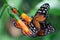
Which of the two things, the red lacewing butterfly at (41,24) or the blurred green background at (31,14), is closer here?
the red lacewing butterfly at (41,24)

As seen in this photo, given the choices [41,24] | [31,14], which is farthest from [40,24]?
[31,14]

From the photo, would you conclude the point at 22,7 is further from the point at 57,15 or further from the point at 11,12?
→ the point at 11,12

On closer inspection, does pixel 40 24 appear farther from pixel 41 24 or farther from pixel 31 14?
pixel 31 14

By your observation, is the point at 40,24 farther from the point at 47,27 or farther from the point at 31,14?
the point at 31,14

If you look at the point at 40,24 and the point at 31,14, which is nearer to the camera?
the point at 40,24

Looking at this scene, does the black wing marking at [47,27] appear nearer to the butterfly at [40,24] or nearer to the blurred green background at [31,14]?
the butterfly at [40,24]

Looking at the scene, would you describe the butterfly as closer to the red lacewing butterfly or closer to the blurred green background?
the red lacewing butterfly

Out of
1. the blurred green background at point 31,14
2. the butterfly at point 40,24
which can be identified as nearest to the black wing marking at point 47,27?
the butterfly at point 40,24

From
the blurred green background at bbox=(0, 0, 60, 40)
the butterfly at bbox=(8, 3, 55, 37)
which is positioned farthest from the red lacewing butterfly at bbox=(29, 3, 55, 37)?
the blurred green background at bbox=(0, 0, 60, 40)

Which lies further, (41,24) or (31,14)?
(31,14)

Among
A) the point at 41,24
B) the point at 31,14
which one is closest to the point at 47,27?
the point at 41,24

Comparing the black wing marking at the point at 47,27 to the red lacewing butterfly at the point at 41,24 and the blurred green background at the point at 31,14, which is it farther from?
the blurred green background at the point at 31,14

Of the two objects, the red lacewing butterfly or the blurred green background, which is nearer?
the red lacewing butterfly

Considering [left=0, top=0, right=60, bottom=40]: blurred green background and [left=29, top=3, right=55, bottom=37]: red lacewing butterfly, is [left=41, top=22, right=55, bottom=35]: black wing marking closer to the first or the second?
[left=29, top=3, right=55, bottom=37]: red lacewing butterfly
